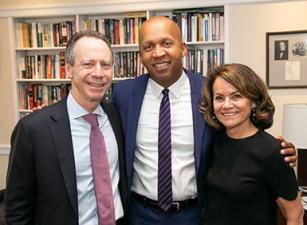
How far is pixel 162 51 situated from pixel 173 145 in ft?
1.54

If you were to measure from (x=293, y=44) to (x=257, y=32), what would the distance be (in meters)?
0.34

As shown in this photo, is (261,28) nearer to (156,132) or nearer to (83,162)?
(156,132)

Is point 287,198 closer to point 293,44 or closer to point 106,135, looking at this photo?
point 106,135

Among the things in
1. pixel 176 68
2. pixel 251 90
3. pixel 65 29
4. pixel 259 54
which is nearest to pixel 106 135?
pixel 176 68

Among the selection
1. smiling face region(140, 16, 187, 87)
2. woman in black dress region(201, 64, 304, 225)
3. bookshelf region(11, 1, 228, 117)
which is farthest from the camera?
bookshelf region(11, 1, 228, 117)

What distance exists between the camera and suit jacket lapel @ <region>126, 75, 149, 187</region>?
6.03 feet

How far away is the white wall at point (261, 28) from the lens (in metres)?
3.42

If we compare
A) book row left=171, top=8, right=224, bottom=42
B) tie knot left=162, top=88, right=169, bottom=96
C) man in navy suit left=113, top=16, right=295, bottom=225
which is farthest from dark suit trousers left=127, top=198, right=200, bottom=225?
book row left=171, top=8, right=224, bottom=42

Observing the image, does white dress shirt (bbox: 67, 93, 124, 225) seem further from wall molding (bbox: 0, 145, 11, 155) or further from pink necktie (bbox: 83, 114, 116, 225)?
wall molding (bbox: 0, 145, 11, 155)

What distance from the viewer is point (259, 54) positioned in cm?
353

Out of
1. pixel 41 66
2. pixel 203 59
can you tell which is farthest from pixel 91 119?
pixel 41 66

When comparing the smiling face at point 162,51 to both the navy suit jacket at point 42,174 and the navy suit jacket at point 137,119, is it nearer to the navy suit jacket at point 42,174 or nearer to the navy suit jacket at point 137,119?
the navy suit jacket at point 137,119

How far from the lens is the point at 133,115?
6.23 ft

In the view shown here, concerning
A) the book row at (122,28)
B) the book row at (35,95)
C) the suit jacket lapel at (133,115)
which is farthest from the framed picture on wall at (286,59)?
the book row at (35,95)
